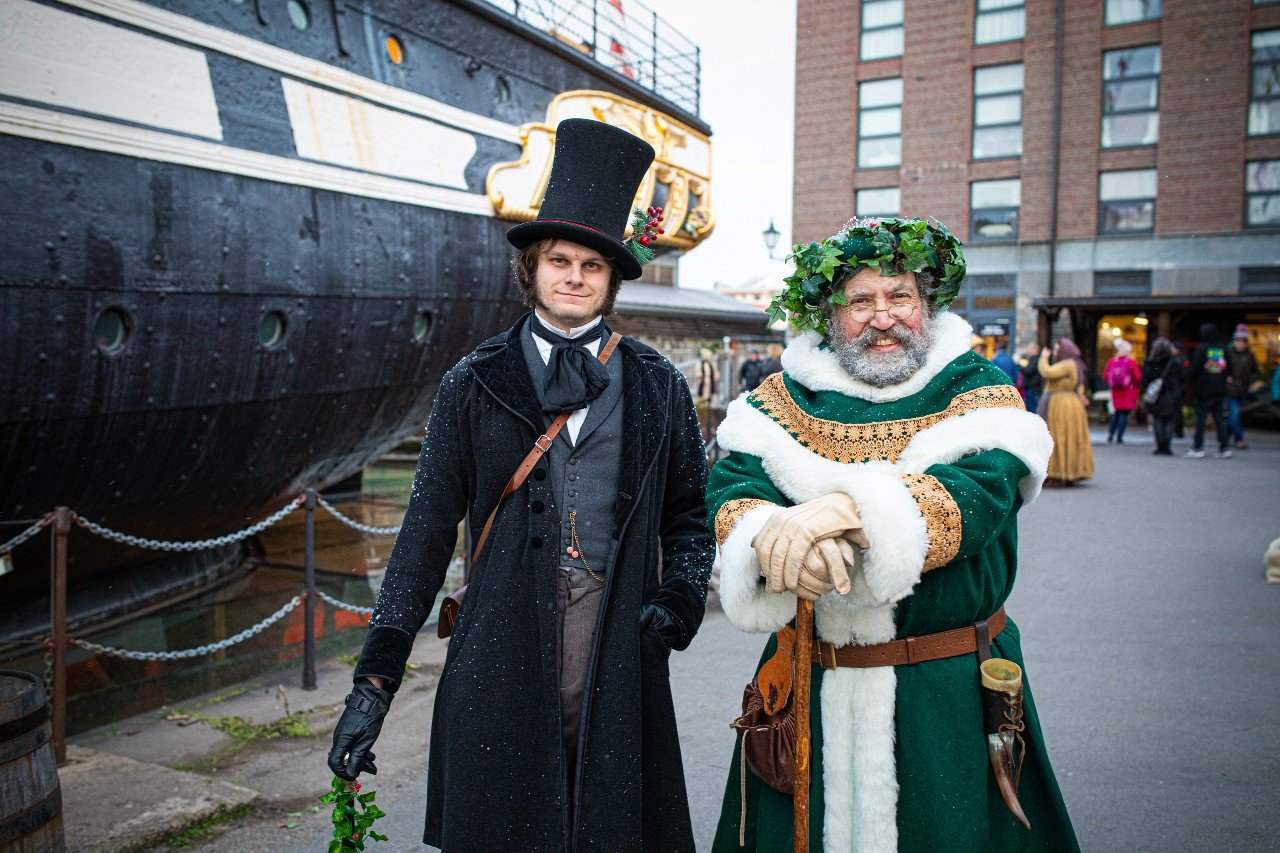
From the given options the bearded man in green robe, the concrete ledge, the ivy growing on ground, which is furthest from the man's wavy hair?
the concrete ledge

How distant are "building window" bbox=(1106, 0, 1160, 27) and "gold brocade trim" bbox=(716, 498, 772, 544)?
26.7m

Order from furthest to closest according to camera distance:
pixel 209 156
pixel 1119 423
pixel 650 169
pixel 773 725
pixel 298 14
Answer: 1. pixel 1119 423
2. pixel 650 169
3. pixel 298 14
4. pixel 209 156
5. pixel 773 725

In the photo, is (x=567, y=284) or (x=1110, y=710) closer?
(x=567, y=284)

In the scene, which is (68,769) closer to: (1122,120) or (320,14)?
(320,14)

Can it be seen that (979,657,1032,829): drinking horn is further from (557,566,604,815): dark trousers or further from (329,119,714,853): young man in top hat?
(557,566,604,815): dark trousers

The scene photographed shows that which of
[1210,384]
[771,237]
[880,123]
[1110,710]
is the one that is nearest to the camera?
[1110,710]

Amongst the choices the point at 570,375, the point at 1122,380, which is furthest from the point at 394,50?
the point at 1122,380

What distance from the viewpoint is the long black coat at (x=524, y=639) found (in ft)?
7.48

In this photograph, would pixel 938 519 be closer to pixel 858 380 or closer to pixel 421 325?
pixel 858 380

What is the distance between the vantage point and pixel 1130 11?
2408cm

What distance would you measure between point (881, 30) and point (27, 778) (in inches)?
1120

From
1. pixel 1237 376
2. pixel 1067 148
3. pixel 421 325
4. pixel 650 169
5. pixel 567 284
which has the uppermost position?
pixel 1067 148

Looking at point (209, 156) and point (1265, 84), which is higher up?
point (1265, 84)

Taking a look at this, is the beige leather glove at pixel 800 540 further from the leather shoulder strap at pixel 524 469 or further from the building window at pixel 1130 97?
the building window at pixel 1130 97
